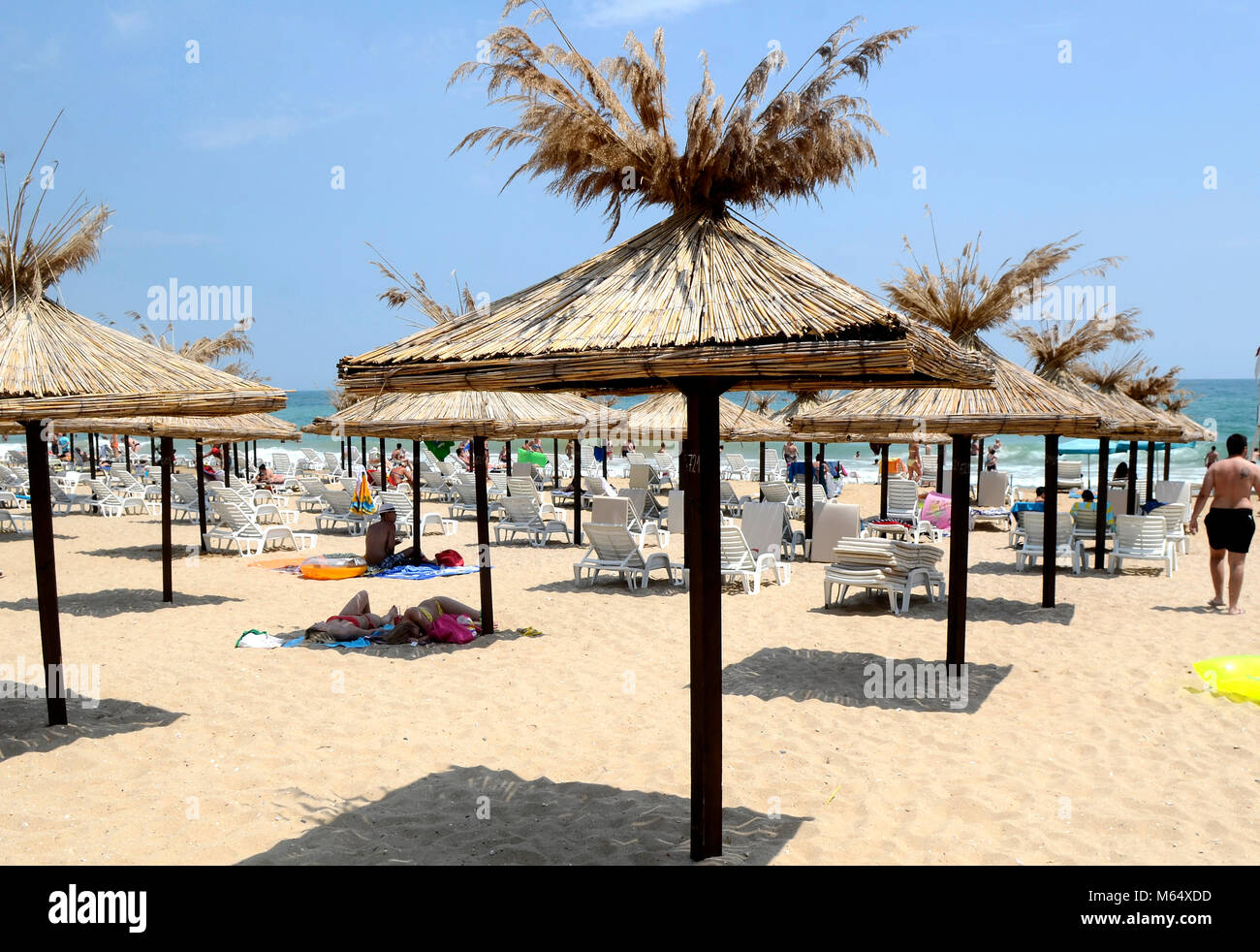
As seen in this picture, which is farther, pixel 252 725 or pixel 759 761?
pixel 252 725

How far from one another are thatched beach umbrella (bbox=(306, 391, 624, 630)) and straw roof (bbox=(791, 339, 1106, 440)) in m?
3.57

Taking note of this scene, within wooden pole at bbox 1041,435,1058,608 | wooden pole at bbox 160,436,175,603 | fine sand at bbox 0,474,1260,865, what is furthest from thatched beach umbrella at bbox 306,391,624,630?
wooden pole at bbox 1041,435,1058,608

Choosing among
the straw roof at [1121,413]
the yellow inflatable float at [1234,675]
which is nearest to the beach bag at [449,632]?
the yellow inflatable float at [1234,675]

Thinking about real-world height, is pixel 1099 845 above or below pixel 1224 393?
below

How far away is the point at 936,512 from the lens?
55.1 ft

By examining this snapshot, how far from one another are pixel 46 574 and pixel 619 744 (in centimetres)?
356

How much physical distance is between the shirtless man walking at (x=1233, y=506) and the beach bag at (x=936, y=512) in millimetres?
7509

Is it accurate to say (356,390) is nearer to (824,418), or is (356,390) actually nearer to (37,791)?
(37,791)

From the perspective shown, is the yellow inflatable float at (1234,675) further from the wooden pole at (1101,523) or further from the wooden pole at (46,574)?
the wooden pole at (46,574)

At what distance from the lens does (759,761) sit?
194 inches

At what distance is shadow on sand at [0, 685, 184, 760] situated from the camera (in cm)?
516

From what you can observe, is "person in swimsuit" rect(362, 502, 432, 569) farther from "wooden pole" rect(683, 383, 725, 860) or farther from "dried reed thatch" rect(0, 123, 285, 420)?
"wooden pole" rect(683, 383, 725, 860)
